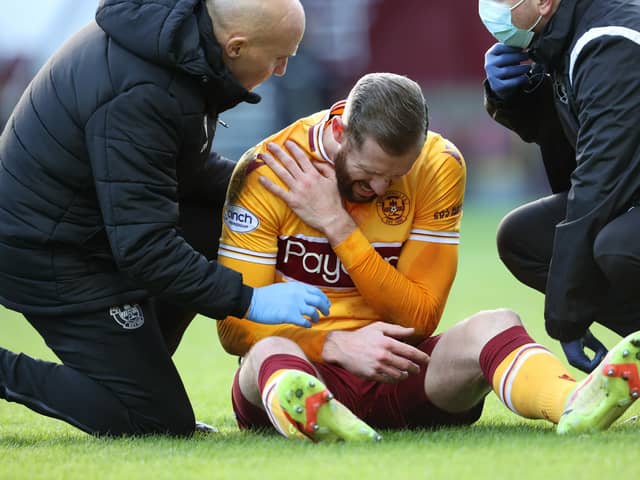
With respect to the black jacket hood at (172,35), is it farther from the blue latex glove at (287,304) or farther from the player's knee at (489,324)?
the player's knee at (489,324)

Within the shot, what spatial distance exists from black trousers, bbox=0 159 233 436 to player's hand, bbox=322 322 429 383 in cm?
61

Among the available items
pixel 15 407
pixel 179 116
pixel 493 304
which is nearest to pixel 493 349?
pixel 179 116

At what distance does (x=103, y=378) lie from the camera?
4223 mm

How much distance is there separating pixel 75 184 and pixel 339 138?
888mm

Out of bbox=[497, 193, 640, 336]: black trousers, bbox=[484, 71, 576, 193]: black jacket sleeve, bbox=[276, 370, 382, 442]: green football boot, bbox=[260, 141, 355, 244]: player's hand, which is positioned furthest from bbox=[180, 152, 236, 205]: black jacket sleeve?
bbox=[276, 370, 382, 442]: green football boot

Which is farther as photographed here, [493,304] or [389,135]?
[493,304]

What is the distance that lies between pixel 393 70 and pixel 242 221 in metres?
18.0

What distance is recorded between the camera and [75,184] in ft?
13.3

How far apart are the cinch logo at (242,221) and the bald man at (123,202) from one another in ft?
0.66

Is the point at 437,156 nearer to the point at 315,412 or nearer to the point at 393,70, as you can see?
the point at 315,412

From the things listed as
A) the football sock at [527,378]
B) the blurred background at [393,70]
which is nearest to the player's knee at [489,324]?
the football sock at [527,378]

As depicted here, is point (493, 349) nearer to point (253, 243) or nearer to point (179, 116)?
point (253, 243)

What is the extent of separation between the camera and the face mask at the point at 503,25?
4219 mm

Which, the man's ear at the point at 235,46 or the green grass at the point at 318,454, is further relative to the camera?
the man's ear at the point at 235,46
